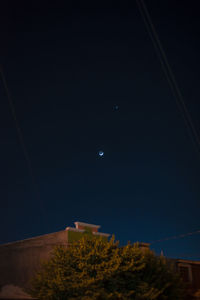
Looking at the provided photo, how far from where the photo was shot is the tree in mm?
16578

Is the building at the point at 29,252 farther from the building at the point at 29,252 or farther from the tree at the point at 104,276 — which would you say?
the tree at the point at 104,276

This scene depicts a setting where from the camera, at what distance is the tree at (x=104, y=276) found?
653 inches

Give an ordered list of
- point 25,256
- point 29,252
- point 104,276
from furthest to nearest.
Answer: point 25,256 → point 29,252 → point 104,276

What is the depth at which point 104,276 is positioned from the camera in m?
16.8

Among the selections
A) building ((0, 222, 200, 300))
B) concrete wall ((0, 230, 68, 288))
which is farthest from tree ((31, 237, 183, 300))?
concrete wall ((0, 230, 68, 288))

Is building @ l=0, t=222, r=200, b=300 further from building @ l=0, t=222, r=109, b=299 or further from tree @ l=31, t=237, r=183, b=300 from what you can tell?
tree @ l=31, t=237, r=183, b=300

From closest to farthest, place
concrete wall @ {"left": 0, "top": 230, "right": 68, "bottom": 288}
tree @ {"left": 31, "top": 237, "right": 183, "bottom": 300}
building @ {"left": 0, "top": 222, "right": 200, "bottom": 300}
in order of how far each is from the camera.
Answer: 1. tree @ {"left": 31, "top": 237, "right": 183, "bottom": 300}
2. building @ {"left": 0, "top": 222, "right": 200, "bottom": 300}
3. concrete wall @ {"left": 0, "top": 230, "right": 68, "bottom": 288}

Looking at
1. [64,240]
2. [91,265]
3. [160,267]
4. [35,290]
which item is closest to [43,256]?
[64,240]

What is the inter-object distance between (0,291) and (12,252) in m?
9.81

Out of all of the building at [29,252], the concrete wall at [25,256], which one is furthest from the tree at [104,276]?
the concrete wall at [25,256]

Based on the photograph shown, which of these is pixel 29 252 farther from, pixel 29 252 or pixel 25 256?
pixel 25 256

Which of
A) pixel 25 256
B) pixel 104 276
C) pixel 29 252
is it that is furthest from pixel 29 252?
pixel 104 276

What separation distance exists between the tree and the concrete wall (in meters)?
3.56

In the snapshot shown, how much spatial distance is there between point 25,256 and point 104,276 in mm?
9287
